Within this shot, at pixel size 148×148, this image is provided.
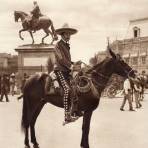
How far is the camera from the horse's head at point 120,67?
995cm

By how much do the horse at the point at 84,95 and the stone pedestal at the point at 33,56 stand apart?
23.7 meters

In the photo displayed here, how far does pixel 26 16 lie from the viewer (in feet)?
113

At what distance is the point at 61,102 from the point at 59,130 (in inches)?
→ 113

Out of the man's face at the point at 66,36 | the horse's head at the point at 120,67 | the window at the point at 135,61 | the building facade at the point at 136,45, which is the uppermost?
the man's face at the point at 66,36

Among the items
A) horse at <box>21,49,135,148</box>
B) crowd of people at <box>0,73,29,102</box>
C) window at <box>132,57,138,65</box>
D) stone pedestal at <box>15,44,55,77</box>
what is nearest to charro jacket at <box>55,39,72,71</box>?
horse at <box>21,49,135,148</box>

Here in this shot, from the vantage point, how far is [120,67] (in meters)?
9.98

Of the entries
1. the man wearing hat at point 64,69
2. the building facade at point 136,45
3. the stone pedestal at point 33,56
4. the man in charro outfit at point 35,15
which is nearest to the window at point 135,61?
the building facade at point 136,45

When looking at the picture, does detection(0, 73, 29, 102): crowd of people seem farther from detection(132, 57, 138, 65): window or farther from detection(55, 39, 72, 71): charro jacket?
detection(132, 57, 138, 65): window

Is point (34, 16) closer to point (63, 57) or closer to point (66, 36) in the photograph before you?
point (66, 36)

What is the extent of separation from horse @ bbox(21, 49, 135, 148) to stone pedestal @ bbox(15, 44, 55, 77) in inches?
932

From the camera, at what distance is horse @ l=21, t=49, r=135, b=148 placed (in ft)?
31.4

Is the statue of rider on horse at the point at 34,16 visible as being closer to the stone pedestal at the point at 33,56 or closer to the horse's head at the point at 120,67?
the stone pedestal at the point at 33,56

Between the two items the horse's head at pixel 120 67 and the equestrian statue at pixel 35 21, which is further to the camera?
the equestrian statue at pixel 35 21

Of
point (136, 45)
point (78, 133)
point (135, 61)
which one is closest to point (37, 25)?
point (78, 133)
